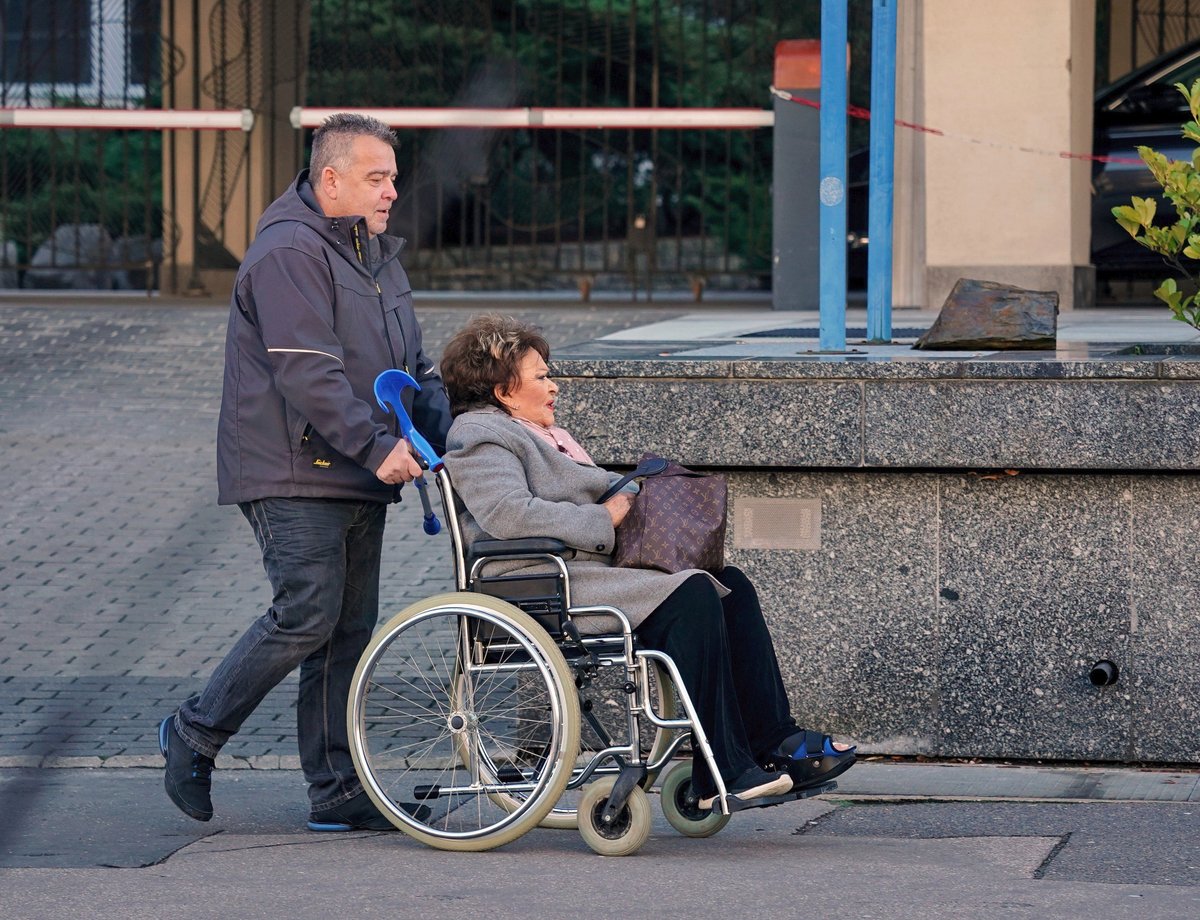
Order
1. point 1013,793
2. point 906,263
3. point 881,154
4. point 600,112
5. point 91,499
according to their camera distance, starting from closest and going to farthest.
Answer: point 1013,793 → point 881,154 → point 91,499 → point 906,263 → point 600,112

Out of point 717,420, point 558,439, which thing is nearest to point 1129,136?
point 717,420

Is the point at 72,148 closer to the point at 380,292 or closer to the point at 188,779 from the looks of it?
the point at 380,292

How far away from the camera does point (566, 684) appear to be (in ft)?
14.6

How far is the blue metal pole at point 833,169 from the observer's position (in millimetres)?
6172

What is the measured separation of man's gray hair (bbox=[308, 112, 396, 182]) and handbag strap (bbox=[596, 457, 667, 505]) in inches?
40.9

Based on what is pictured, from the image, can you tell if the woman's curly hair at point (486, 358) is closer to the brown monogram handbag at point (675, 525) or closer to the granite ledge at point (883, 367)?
the brown monogram handbag at point (675, 525)

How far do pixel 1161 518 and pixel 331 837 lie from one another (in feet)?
8.00

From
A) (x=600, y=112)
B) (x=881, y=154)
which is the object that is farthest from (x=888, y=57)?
(x=600, y=112)

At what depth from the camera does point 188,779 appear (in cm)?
481

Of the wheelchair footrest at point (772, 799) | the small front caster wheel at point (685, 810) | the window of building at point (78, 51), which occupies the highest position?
the window of building at point (78, 51)

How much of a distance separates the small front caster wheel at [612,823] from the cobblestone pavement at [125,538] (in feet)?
5.01

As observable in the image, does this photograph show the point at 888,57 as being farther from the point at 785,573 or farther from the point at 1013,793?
the point at 1013,793

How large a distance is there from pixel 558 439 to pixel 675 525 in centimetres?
44

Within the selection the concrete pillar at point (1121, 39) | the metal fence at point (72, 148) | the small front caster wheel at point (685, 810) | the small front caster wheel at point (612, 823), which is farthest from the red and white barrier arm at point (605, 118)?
the small front caster wheel at point (612, 823)
